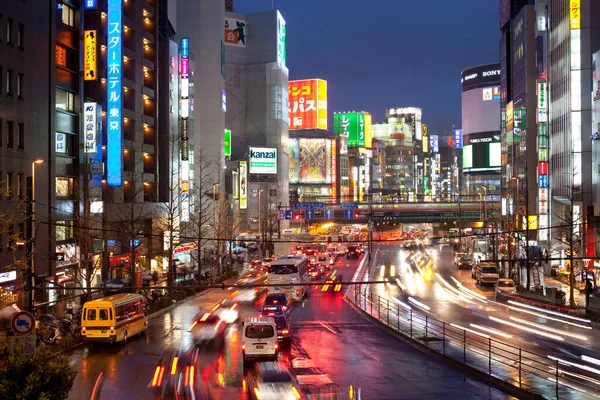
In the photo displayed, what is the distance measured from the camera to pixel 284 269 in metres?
52.8

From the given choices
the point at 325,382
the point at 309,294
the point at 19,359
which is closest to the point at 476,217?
the point at 309,294

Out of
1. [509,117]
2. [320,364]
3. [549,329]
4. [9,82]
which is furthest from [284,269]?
[509,117]

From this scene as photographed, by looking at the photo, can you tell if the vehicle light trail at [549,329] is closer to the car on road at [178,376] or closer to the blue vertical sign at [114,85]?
the car on road at [178,376]

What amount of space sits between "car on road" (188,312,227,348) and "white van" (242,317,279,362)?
17.3ft

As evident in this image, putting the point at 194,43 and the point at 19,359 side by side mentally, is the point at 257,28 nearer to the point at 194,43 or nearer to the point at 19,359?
the point at 194,43

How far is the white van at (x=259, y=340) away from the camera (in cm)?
2783

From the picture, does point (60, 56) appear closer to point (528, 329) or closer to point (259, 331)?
point (259, 331)

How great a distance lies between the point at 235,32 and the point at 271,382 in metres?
125

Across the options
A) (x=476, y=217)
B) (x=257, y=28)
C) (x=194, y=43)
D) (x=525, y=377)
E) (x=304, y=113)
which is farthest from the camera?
(x=304, y=113)

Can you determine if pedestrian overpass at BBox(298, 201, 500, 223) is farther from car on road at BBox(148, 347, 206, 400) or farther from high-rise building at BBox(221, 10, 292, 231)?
car on road at BBox(148, 347, 206, 400)

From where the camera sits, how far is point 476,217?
397 ft

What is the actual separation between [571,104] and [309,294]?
32.7 metres

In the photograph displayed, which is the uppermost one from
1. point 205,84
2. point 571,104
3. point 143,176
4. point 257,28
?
point 257,28

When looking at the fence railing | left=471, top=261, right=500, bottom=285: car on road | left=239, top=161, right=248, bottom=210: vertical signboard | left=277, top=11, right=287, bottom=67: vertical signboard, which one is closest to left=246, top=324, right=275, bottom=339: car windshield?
the fence railing
